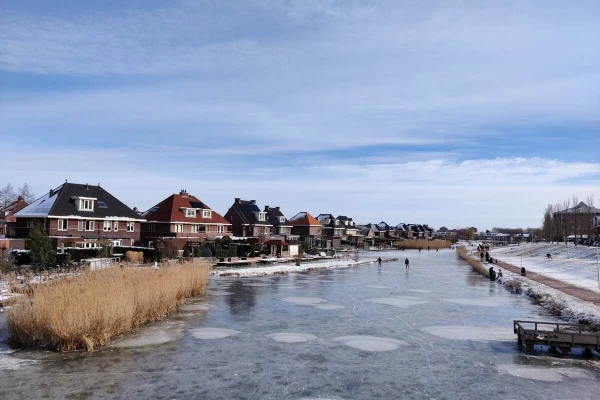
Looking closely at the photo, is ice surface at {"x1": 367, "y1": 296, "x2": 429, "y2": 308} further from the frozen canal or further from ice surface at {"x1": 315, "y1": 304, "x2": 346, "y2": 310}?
ice surface at {"x1": 315, "y1": 304, "x2": 346, "y2": 310}

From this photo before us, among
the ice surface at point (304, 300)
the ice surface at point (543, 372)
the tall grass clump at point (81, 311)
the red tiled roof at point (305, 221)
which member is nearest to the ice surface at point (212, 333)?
the tall grass clump at point (81, 311)

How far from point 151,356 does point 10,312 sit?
556 cm

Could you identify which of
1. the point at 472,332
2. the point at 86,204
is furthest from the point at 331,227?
the point at 472,332

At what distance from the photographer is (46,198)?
4700 cm

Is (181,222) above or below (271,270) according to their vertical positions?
above

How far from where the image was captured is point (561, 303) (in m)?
24.3

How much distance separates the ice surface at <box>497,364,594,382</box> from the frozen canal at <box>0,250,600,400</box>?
0.03m

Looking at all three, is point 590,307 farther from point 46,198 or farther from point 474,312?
point 46,198

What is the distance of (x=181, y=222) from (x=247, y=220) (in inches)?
841

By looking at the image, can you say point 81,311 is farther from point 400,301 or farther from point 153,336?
point 400,301

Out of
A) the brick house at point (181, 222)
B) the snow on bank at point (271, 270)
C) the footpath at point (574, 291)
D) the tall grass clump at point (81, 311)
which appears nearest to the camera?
the tall grass clump at point (81, 311)

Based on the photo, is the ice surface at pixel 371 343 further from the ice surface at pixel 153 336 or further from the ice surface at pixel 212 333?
the ice surface at pixel 153 336

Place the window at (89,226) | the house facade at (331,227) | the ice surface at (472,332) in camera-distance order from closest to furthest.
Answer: the ice surface at (472,332)
the window at (89,226)
the house facade at (331,227)

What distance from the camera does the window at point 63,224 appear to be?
143 feet
